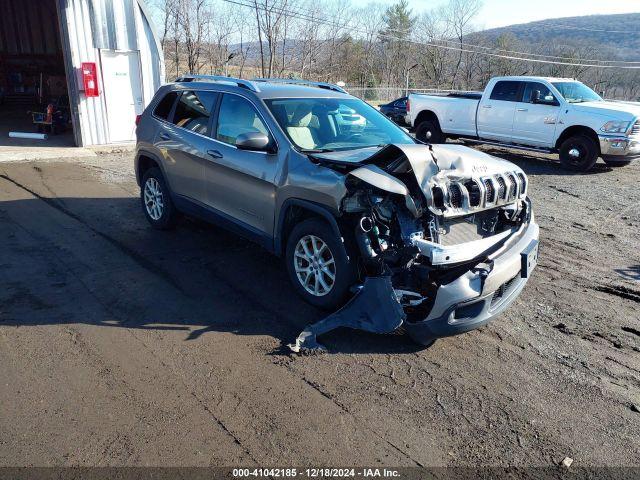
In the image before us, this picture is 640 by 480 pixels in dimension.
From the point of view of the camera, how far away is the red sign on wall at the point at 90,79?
508 inches

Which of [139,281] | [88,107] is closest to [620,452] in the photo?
[139,281]

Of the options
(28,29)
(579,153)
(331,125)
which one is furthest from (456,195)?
(28,29)

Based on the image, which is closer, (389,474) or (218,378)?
(389,474)

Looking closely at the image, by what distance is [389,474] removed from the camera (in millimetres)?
2693

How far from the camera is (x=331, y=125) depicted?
498cm

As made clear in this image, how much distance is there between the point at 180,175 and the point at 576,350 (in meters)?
4.47

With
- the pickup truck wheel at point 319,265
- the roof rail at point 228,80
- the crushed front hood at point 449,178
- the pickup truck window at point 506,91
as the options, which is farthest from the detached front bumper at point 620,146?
the pickup truck wheel at point 319,265

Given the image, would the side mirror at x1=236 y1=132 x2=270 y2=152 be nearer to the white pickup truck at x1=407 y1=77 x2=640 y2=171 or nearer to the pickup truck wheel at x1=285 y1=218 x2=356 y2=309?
the pickup truck wheel at x1=285 y1=218 x2=356 y2=309

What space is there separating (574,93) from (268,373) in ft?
38.4

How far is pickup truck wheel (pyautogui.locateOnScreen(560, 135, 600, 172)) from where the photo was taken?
1126cm

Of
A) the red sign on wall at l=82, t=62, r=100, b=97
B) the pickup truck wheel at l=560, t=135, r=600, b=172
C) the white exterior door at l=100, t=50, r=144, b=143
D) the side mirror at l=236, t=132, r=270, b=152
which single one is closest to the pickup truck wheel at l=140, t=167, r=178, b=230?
the side mirror at l=236, t=132, r=270, b=152

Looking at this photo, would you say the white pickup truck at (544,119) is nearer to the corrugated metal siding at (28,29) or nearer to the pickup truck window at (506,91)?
the pickup truck window at (506,91)

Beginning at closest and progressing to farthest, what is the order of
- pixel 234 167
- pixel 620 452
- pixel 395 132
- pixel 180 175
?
pixel 620 452, pixel 234 167, pixel 395 132, pixel 180 175

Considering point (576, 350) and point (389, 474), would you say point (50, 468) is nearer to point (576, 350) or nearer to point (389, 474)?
point (389, 474)
